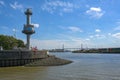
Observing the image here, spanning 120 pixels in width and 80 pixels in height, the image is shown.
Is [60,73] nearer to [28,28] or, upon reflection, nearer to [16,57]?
[16,57]

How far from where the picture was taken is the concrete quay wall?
68956 mm

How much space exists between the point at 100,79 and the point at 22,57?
33.0 metres

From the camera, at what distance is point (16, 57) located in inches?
2810

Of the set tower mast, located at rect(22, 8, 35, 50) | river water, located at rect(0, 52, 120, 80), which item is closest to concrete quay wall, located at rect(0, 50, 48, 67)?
river water, located at rect(0, 52, 120, 80)

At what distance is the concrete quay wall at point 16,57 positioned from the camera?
6896 centimetres

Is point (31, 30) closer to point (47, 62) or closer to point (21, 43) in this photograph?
point (47, 62)

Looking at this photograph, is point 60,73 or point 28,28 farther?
point 28,28

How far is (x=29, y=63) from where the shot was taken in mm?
73375

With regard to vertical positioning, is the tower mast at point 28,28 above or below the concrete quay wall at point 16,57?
above

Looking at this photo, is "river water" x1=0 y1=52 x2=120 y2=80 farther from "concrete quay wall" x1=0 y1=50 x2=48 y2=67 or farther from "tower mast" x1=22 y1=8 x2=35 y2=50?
"tower mast" x1=22 y1=8 x2=35 y2=50

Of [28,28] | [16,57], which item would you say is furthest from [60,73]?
[28,28]

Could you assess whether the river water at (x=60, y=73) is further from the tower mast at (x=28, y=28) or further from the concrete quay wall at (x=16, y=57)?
the tower mast at (x=28, y=28)

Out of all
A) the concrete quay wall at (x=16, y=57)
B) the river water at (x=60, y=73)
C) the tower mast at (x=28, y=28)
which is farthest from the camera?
the tower mast at (x=28, y=28)

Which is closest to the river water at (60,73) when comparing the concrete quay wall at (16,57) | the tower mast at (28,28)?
the concrete quay wall at (16,57)
